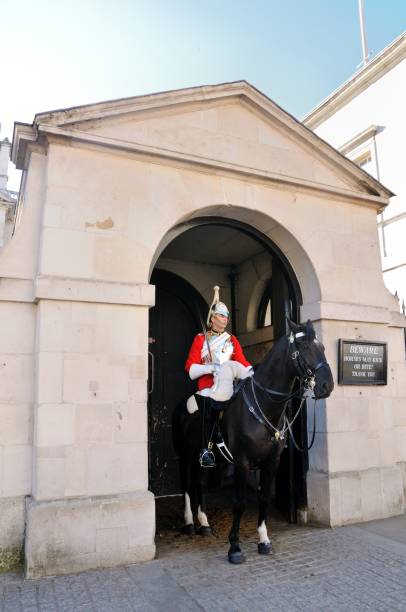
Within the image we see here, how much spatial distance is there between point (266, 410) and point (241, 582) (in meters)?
1.55

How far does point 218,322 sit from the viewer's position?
5492mm

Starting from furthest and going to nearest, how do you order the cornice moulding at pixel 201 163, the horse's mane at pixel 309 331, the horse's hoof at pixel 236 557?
the cornice moulding at pixel 201 163 → the horse's mane at pixel 309 331 → the horse's hoof at pixel 236 557

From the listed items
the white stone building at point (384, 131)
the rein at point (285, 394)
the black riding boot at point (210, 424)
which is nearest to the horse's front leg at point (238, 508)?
the black riding boot at point (210, 424)

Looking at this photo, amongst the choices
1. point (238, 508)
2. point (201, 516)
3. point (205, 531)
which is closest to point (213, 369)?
point (238, 508)

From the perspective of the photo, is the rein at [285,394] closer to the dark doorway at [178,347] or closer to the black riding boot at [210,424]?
the black riding boot at [210,424]

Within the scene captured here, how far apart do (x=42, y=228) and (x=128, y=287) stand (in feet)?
3.45

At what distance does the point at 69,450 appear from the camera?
14.9 ft

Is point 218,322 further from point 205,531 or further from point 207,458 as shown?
point 205,531

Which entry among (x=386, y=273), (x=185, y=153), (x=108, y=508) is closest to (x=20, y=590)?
(x=108, y=508)

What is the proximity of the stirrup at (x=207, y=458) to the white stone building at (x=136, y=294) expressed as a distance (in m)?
0.60

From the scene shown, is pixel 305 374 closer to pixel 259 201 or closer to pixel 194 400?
pixel 194 400

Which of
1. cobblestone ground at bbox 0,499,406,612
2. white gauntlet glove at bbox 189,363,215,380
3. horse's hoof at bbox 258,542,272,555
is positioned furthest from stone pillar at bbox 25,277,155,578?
horse's hoof at bbox 258,542,272,555

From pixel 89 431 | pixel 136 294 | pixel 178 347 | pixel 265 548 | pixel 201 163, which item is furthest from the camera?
pixel 178 347

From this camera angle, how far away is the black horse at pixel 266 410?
14.9ft
